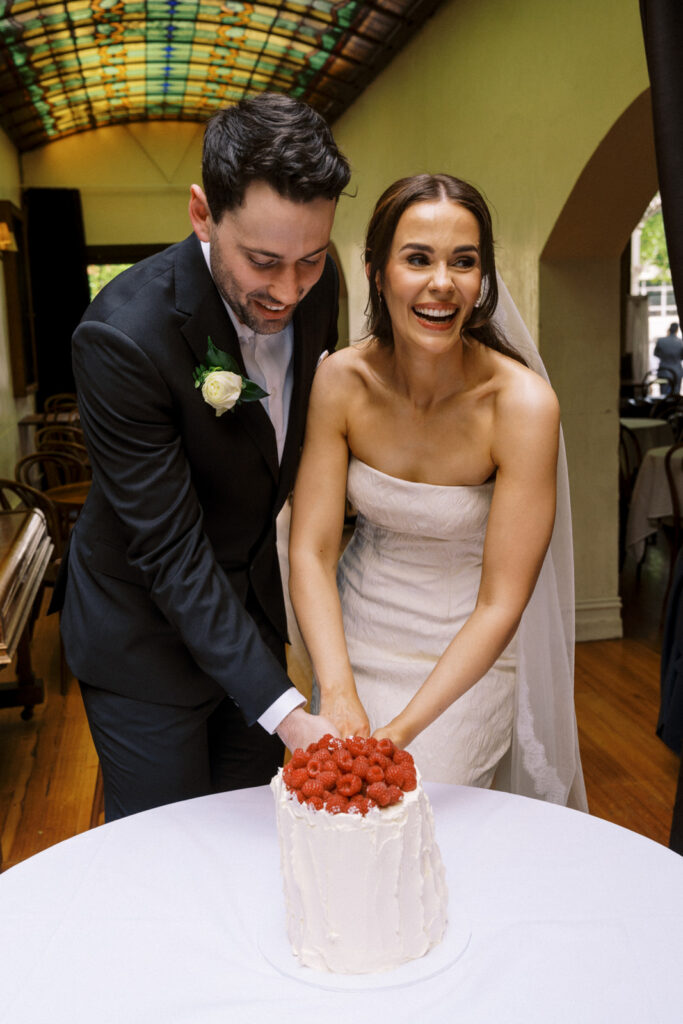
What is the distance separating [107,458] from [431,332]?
64cm

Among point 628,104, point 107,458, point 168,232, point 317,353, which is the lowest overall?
point 107,458

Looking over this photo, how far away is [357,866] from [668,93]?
1.70 metres

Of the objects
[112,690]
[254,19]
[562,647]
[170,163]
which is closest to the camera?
[112,690]

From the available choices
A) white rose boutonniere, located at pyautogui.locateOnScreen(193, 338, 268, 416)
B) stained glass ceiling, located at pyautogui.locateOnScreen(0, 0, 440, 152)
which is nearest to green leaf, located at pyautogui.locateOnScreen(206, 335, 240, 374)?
white rose boutonniere, located at pyautogui.locateOnScreen(193, 338, 268, 416)

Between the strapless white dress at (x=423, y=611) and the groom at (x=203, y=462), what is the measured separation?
23cm

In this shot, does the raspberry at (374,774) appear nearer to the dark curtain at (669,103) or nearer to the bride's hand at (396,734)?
the bride's hand at (396,734)

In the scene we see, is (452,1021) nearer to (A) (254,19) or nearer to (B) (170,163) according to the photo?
(A) (254,19)

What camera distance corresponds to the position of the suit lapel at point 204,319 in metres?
1.82

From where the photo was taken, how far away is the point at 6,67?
10008mm

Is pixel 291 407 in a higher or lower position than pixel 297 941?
higher

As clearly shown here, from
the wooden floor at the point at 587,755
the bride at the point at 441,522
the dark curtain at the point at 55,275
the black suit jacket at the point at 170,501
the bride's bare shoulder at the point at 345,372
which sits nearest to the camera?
the black suit jacket at the point at 170,501

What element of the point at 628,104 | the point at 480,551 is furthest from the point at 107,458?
the point at 628,104

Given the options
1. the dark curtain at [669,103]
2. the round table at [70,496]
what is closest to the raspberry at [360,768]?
the dark curtain at [669,103]

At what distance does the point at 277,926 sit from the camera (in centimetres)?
137
